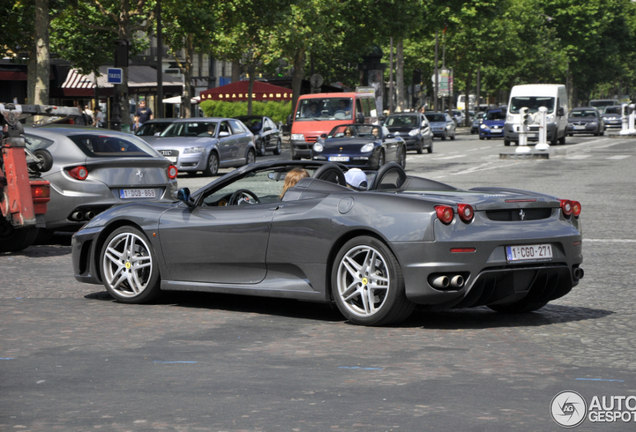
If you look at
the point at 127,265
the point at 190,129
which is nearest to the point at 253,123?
the point at 190,129

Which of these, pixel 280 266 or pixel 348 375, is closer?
pixel 348 375

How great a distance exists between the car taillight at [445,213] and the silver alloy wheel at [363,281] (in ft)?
1.52

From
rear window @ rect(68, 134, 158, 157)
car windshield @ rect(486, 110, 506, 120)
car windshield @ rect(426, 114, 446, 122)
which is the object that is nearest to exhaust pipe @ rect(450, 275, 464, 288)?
rear window @ rect(68, 134, 158, 157)

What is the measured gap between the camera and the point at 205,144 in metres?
25.5

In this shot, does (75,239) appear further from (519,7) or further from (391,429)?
(519,7)

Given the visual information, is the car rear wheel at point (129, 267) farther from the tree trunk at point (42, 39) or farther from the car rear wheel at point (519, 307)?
the tree trunk at point (42, 39)

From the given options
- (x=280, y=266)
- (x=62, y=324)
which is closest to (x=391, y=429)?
(x=280, y=266)

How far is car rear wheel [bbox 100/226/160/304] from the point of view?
7887mm

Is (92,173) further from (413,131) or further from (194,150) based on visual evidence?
(413,131)

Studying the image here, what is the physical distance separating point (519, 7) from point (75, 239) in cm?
7937

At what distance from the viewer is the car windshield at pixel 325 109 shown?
33.6 meters

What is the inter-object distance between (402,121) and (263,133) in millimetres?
6318

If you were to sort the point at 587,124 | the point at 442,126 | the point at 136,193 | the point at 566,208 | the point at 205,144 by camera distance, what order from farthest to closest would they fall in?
the point at 587,124 < the point at 442,126 < the point at 205,144 < the point at 136,193 < the point at 566,208

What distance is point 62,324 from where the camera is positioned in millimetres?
7039
